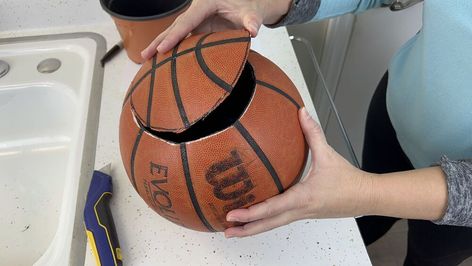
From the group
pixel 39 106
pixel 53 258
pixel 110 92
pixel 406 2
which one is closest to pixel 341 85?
pixel 406 2

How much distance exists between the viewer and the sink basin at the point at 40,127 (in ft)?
2.67

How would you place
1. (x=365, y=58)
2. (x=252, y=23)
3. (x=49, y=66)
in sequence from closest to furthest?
1. (x=252, y=23)
2. (x=49, y=66)
3. (x=365, y=58)

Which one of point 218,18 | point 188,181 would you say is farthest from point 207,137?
point 218,18

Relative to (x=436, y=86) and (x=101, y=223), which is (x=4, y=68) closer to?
(x=101, y=223)

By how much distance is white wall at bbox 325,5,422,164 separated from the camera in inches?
42.9

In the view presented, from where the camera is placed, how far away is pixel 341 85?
135 centimetres

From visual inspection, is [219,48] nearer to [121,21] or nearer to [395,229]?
[121,21]

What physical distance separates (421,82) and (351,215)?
0.28 m

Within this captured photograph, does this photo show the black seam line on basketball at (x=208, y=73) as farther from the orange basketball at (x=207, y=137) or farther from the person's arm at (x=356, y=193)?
the person's arm at (x=356, y=193)

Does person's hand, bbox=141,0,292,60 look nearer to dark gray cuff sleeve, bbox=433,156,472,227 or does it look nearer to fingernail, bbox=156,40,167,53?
fingernail, bbox=156,40,167,53

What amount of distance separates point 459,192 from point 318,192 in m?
0.17

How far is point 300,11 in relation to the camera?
702mm

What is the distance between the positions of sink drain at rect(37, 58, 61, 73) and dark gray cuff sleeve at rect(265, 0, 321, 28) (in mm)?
512

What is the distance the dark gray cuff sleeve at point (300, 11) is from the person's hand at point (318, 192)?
247 mm
